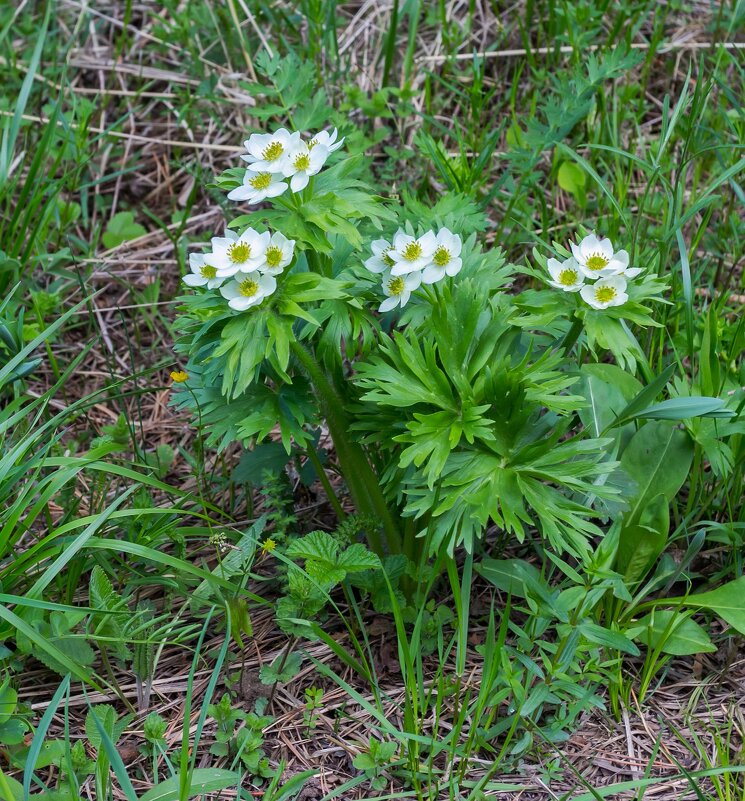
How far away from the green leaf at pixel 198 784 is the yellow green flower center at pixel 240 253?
1.03m

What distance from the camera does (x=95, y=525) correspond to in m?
1.89

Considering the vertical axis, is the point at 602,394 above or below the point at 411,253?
below

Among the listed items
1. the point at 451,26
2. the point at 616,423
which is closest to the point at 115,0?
the point at 451,26

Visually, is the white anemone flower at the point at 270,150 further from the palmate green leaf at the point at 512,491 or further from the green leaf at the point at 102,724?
the green leaf at the point at 102,724

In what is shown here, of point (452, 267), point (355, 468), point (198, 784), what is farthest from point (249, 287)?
point (198, 784)

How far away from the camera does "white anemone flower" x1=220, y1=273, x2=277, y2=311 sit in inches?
66.6

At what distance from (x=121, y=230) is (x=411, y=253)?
5.87ft

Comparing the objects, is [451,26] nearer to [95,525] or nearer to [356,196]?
[356,196]

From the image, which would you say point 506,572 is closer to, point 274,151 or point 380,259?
point 380,259

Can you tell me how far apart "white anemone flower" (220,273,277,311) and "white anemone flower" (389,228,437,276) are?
277 millimetres

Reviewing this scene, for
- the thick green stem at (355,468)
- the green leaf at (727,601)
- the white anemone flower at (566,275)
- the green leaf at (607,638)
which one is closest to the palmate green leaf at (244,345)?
the thick green stem at (355,468)

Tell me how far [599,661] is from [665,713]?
0.21 meters

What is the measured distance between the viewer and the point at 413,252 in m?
1.83

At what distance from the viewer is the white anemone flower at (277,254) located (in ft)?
5.60
